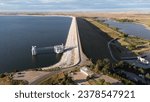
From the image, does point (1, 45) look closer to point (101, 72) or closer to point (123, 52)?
point (123, 52)

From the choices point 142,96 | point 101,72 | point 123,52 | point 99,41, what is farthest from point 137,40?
point 142,96

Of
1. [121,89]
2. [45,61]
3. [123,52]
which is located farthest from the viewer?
[123,52]

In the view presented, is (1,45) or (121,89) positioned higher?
(121,89)

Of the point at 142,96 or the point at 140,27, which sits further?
the point at 140,27

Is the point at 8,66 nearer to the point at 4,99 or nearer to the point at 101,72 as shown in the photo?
the point at 101,72

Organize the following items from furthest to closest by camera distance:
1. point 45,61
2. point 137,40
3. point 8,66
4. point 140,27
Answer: point 140,27 → point 137,40 → point 45,61 → point 8,66

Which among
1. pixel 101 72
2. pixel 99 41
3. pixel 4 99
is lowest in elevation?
pixel 99 41

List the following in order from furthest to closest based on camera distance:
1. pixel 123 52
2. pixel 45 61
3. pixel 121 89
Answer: pixel 123 52
pixel 45 61
pixel 121 89

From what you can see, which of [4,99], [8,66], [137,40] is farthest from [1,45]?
[4,99]

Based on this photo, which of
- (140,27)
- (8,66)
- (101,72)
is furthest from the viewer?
(140,27)
